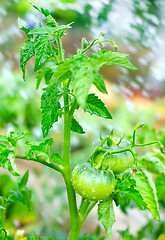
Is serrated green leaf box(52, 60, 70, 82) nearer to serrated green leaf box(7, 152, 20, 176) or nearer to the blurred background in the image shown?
serrated green leaf box(7, 152, 20, 176)

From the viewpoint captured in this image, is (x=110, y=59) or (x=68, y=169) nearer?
Result: (x=110, y=59)

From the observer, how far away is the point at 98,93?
2.85 meters

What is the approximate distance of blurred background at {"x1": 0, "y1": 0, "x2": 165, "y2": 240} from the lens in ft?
5.08

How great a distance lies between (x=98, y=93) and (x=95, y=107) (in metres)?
2.33

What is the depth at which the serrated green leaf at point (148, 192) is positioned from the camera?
23.2 inches

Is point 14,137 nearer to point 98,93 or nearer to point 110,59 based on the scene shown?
point 110,59

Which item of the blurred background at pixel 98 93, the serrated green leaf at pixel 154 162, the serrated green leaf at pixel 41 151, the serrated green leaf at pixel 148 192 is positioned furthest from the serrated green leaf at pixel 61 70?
the blurred background at pixel 98 93

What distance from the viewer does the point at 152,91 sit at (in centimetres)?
330

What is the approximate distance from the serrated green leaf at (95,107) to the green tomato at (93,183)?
89mm

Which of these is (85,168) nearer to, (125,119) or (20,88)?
(20,88)

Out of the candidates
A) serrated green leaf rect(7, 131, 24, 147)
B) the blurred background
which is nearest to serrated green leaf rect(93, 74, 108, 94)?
serrated green leaf rect(7, 131, 24, 147)

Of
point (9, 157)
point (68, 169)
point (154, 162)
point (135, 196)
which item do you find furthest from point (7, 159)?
point (154, 162)

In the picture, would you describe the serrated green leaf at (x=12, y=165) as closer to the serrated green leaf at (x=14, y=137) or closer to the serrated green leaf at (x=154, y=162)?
the serrated green leaf at (x=14, y=137)

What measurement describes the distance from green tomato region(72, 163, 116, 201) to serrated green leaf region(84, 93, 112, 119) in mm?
89
